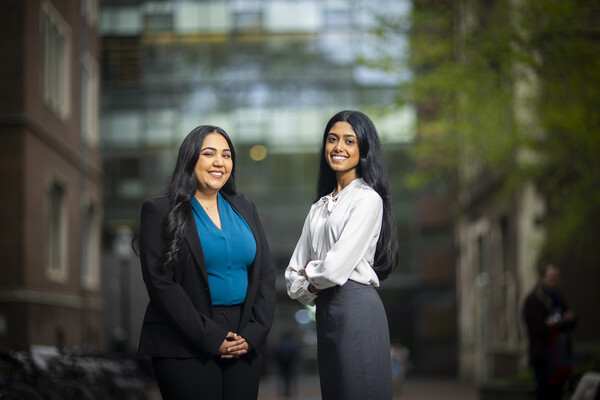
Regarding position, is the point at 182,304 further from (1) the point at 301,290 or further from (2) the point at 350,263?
(2) the point at 350,263

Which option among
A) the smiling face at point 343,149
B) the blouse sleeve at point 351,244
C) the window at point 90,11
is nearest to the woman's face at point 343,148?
the smiling face at point 343,149

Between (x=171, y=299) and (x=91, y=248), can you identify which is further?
(x=91, y=248)

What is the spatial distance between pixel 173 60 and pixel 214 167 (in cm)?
4051

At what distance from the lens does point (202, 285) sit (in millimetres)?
4762

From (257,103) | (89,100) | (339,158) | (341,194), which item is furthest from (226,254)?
(257,103)

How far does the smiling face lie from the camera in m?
5.10

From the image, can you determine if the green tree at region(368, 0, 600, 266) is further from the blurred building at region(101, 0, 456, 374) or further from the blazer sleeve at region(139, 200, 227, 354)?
the blurred building at region(101, 0, 456, 374)

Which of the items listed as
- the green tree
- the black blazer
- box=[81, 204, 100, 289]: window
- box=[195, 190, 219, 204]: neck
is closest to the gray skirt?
the black blazer

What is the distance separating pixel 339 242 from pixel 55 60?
20572mm

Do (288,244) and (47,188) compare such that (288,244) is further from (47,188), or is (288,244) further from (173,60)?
(47,188)

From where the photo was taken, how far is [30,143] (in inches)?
812

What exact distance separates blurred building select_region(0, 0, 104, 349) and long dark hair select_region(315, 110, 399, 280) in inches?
581

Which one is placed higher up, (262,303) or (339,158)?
(339,158)

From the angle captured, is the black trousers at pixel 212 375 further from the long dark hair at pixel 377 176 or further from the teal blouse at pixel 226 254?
the long dark hair at pixel 377 176
